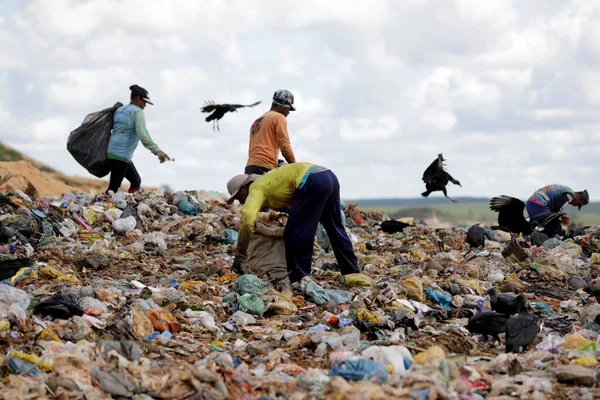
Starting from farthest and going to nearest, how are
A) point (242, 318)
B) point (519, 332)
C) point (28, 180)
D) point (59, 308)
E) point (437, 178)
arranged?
point (28, 180) < point (437, 178) < point (242, 318) < point (59, 308) < point (519, 332)

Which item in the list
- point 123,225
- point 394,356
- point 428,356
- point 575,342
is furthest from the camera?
point 123,225

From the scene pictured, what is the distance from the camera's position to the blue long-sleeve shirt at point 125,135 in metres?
10.7

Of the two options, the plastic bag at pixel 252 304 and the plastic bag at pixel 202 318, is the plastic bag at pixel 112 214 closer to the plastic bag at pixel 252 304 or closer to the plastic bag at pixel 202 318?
the plastic bag at pixel 252 304

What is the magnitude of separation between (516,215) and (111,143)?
6.02 m

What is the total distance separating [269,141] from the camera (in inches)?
349

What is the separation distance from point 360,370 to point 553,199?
8.48 meters

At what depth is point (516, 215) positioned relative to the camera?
12.1m

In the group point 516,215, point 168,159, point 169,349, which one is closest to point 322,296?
point 169,349

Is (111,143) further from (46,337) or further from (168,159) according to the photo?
(46,337)

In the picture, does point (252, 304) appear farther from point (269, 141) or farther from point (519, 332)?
point (269, 141)

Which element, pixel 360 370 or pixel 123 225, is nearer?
pixel 360 370

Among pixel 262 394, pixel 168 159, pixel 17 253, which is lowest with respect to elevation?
pixel 262 394

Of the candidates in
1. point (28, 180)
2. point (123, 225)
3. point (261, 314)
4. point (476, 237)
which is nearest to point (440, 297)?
point (261, 314)

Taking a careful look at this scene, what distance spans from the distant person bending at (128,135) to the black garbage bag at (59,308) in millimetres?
4862
